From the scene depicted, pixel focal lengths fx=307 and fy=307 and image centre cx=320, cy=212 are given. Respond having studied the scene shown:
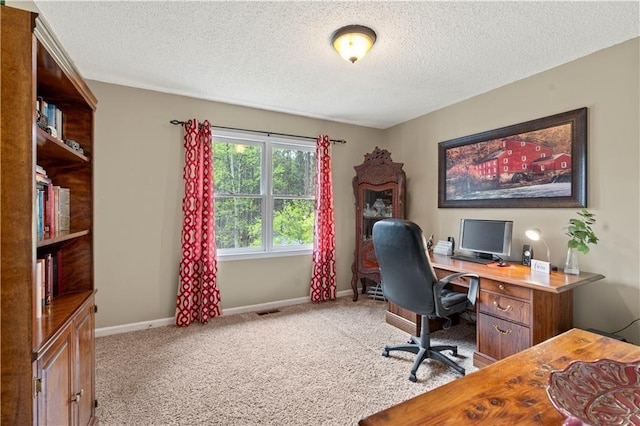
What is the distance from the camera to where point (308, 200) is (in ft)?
13.4

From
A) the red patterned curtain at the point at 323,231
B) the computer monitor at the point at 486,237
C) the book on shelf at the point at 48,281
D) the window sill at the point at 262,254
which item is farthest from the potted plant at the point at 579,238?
the book on shelf at the point at 48,281

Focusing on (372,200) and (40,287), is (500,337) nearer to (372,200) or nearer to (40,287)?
(372,200)

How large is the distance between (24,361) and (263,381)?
151cm

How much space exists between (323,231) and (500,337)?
2.26 m

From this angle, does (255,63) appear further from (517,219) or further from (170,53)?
(517,219)

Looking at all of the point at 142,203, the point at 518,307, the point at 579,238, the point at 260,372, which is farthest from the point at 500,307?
the point at 142,203

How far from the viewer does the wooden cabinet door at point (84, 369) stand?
136 cm

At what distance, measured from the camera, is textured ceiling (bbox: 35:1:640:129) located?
1.89 m

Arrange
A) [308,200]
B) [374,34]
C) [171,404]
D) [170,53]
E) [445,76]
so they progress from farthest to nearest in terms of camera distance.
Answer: [308,200]
[445,76]
[170,53]
[374,34]
[171,404]

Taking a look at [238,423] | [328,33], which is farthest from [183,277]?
[328,33]

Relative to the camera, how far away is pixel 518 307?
7.00 feet

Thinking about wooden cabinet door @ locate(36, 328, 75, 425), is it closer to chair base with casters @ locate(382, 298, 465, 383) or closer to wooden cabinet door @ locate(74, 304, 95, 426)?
wooden cabinet door @ locate(74, 304, 95, 426)

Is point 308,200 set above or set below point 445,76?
below

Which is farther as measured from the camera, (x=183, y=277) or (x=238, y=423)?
(x=183, y=277)
